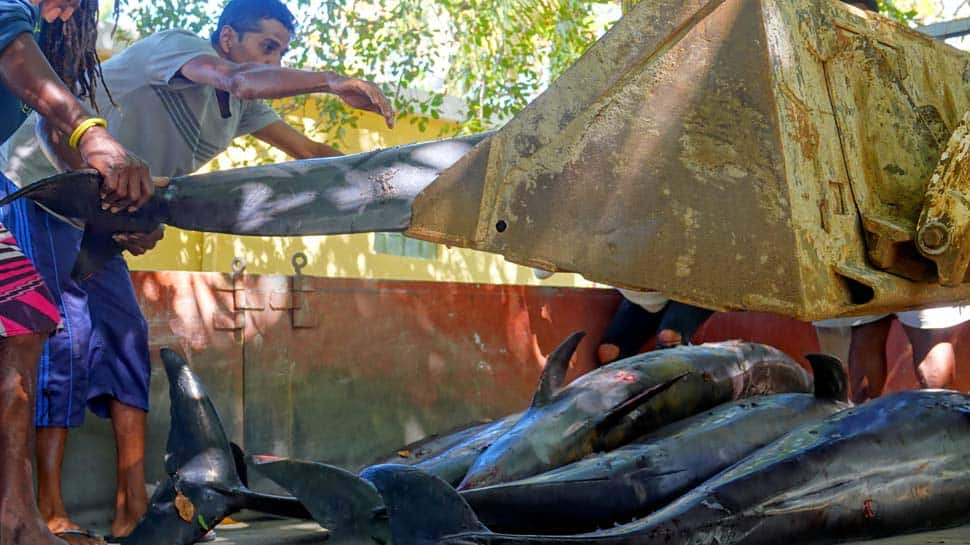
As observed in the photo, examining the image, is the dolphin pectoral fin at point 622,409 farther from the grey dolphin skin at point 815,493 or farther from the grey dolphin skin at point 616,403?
the grey dolphin skin at point 815,493

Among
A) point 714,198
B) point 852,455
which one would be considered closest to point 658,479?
point 852,455

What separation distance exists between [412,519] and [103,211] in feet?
4.18

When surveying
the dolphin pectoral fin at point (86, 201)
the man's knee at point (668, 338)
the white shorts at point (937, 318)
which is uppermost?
the dolphin pectoral fin at point (86, 201)

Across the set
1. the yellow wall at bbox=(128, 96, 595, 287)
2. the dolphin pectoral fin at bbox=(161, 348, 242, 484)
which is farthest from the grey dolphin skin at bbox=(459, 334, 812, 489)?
the yellow wall at bbox=(128, 96, 595, 287)

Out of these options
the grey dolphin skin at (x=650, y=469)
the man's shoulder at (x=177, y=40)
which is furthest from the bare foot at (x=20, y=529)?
the man's shoulder at (x=177, y=40)

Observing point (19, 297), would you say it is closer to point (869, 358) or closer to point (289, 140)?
point (289, 140)

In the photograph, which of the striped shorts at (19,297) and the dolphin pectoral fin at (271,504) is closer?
the striped shorts at (19,297)

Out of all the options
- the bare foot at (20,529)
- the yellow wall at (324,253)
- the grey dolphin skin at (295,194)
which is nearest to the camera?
the bare foot at (20,529)

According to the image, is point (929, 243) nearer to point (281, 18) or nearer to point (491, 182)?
point (491, 182)

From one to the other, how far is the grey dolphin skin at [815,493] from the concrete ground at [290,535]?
0.23 feet

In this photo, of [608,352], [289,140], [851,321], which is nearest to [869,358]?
[851,321]

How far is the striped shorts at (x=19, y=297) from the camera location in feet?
9.23

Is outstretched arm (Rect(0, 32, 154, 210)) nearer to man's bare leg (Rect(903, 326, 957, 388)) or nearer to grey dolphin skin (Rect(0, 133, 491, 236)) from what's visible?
grey dolphin skin (Rect(0, 133, 491, 236))

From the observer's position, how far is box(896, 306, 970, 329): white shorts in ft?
18.8
